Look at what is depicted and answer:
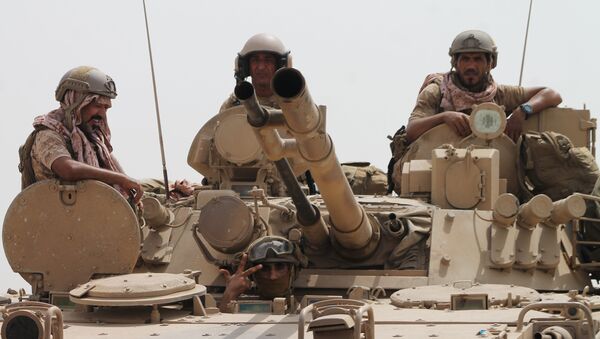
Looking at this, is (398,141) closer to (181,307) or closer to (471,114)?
(471,114)

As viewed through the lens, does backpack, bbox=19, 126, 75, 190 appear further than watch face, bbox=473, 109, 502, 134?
No

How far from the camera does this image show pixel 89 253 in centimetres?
1232

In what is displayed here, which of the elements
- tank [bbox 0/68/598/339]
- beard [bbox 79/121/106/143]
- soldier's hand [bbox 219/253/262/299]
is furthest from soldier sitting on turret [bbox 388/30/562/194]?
beard [bbox 79/121/106/143]

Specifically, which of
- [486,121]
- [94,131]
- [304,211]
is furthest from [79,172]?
[486,121]

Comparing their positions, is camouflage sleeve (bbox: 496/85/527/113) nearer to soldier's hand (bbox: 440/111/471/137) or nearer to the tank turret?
soldier's hand (bbox: 440/111/471/137)

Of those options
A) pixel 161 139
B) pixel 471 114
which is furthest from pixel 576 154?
pixel 161 139

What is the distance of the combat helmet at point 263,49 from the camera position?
51.5 ft

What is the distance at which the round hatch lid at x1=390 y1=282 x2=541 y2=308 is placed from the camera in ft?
37.9

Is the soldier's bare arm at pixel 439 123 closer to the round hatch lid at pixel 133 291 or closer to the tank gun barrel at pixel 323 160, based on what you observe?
the tank gun barrel at pixel 323 160

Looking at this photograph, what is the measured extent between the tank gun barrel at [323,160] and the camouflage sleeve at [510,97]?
442 cm

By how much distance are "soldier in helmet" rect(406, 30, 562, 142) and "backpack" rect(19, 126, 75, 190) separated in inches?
217

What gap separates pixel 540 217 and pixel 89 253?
4359 millimetres

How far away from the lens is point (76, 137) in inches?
505

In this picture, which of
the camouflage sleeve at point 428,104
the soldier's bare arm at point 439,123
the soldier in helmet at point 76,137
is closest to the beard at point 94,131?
the soldier in helmet at point 76,137
